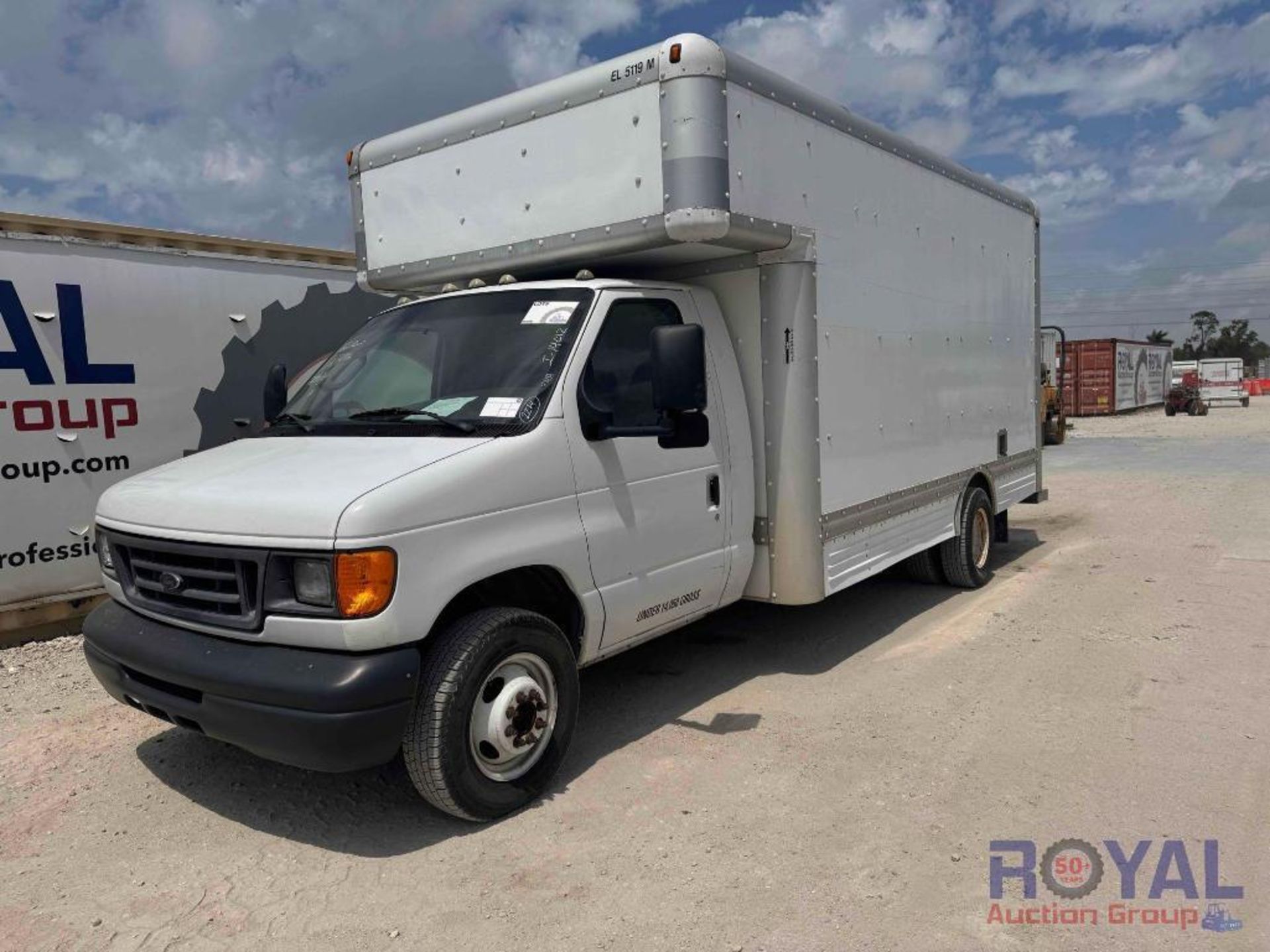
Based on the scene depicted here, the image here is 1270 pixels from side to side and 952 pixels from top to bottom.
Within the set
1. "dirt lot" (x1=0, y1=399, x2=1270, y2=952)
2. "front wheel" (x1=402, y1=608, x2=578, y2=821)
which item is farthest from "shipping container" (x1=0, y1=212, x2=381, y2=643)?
"front wheel" (x1=402, y1=608, x2=578, y2=821)

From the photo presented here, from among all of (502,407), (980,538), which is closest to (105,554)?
(502,407)

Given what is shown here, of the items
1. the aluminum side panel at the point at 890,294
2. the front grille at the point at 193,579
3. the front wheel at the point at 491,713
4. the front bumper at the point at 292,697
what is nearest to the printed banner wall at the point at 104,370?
the front grille at the point at 193,579

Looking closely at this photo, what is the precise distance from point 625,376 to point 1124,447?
69.8ft

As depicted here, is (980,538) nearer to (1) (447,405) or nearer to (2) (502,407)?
(2) (502,407)

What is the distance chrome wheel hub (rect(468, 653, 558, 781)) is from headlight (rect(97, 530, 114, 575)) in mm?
1786

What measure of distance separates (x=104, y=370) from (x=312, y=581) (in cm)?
473

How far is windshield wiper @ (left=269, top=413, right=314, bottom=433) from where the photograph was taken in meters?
4.52

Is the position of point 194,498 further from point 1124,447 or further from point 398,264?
point 1124,447

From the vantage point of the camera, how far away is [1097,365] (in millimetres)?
37188

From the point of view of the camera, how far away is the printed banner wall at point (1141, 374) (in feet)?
125

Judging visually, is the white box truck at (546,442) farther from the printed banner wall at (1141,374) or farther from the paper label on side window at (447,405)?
the printed banner wall at (1141,374)

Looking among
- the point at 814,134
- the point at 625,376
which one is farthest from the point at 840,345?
the point at 625,376

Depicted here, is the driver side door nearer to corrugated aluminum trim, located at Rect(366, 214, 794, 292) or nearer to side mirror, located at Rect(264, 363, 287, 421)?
corrugated aluminum trim, located at Rect(366, 214, 794, 292)

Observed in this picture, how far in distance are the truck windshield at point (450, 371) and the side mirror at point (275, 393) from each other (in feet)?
0.88
